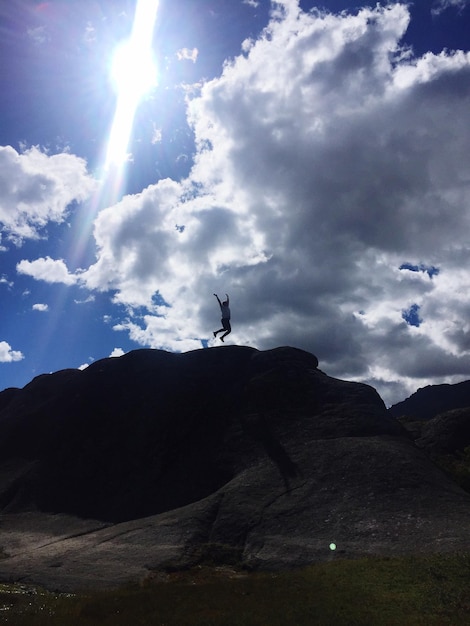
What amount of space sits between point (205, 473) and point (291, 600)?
126ft

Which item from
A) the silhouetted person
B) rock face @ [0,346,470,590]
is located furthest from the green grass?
the silhouetted person

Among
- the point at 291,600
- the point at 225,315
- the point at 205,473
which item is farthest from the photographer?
the point at 205,473

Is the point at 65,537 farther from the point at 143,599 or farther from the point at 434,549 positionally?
the point at 434,549

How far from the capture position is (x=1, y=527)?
63312 millimetres

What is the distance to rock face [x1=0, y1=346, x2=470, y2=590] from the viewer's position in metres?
43.2

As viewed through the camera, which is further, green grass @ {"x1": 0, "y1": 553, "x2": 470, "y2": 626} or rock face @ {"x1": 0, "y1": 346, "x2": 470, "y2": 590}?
rock face @ {"x1": 0, "y1": 346, "x2": 470, "y2": 590}

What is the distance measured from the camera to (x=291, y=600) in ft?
91.6

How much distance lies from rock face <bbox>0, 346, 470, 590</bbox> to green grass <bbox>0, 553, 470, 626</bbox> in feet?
16.2

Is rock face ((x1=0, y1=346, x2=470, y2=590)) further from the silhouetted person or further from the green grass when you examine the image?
the silhouetted person

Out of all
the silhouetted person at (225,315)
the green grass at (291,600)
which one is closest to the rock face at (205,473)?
the green grass at (291,600)

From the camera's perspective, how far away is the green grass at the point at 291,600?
80.2 ft

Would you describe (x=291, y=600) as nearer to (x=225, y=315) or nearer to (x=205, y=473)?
(x=225, y=315)

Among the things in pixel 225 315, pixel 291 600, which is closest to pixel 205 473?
pixel 225 315

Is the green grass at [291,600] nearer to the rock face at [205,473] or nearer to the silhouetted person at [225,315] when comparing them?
the rock face at [205,473]
